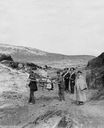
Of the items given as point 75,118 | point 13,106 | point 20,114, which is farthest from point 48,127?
point 13,106

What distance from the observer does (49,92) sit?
2884cm

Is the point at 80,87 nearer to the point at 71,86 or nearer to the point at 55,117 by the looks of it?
the point at 55,117

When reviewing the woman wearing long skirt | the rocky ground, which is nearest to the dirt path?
the rocky ground

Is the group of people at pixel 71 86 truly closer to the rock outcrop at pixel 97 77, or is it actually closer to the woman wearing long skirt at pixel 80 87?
the woman wearing long skirt at pixel 80 87

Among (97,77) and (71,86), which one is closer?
(71,86)

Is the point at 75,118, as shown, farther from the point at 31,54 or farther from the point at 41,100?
the point at 31,54

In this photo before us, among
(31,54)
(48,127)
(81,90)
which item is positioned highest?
(31,54)

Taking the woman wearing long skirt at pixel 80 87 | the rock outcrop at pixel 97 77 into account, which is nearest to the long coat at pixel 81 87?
the woman wearing long skirt at pixel 80 87

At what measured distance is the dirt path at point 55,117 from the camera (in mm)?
16547

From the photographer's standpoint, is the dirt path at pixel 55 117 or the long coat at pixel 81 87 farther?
the long coat at pixel 81 87

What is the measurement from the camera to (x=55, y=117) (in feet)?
56.1

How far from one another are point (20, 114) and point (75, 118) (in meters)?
4.49

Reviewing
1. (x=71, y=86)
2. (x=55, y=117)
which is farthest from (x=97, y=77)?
(x=55, y=117)

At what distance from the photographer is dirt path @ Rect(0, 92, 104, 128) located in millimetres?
16547
